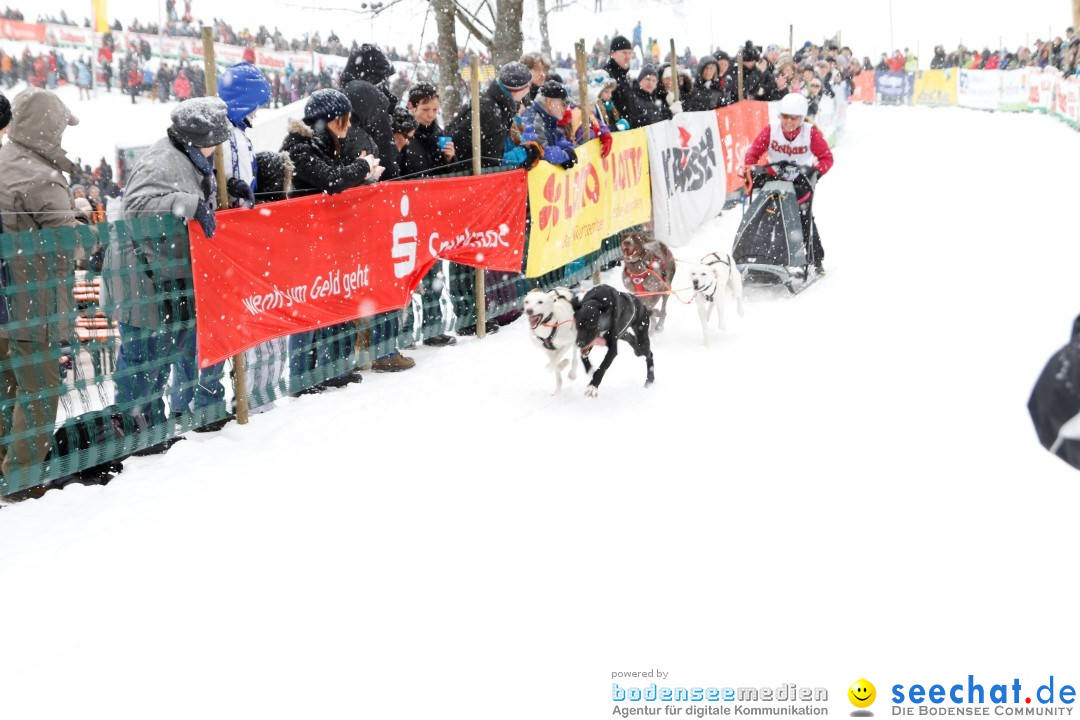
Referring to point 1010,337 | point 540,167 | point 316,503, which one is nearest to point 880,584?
point 316,503

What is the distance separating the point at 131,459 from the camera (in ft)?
16.5

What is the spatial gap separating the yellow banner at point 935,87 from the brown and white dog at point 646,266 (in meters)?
28.1

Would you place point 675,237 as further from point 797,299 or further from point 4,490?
point 4,490

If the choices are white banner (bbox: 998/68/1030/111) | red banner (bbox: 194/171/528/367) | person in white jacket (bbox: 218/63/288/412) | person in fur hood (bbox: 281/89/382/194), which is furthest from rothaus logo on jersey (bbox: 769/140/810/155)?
white banner (bbox: 998/68/1030/111)

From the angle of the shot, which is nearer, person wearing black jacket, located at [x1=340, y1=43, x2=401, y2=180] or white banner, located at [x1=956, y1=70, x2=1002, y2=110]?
person wearing black jacket, located at [x1=340, y1=43, x2=401, y2=180]

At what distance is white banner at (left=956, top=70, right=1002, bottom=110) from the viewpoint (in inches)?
1138

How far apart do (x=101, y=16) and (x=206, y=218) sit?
68.5 ft

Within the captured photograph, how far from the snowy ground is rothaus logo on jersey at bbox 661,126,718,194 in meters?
4.46

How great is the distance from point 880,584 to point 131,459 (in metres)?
3.59

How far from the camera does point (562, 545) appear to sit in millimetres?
4043

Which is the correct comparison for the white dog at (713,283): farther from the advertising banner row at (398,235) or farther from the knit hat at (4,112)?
the knit hat at (4,112)

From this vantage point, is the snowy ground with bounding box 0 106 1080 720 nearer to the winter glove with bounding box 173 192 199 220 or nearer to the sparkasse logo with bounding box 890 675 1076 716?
the sparkasse logo with bounding box 890 675 1076 716

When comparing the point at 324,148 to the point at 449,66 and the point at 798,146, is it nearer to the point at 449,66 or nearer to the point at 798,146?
the point at 798,146

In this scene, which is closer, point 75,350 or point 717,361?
point 75,350
